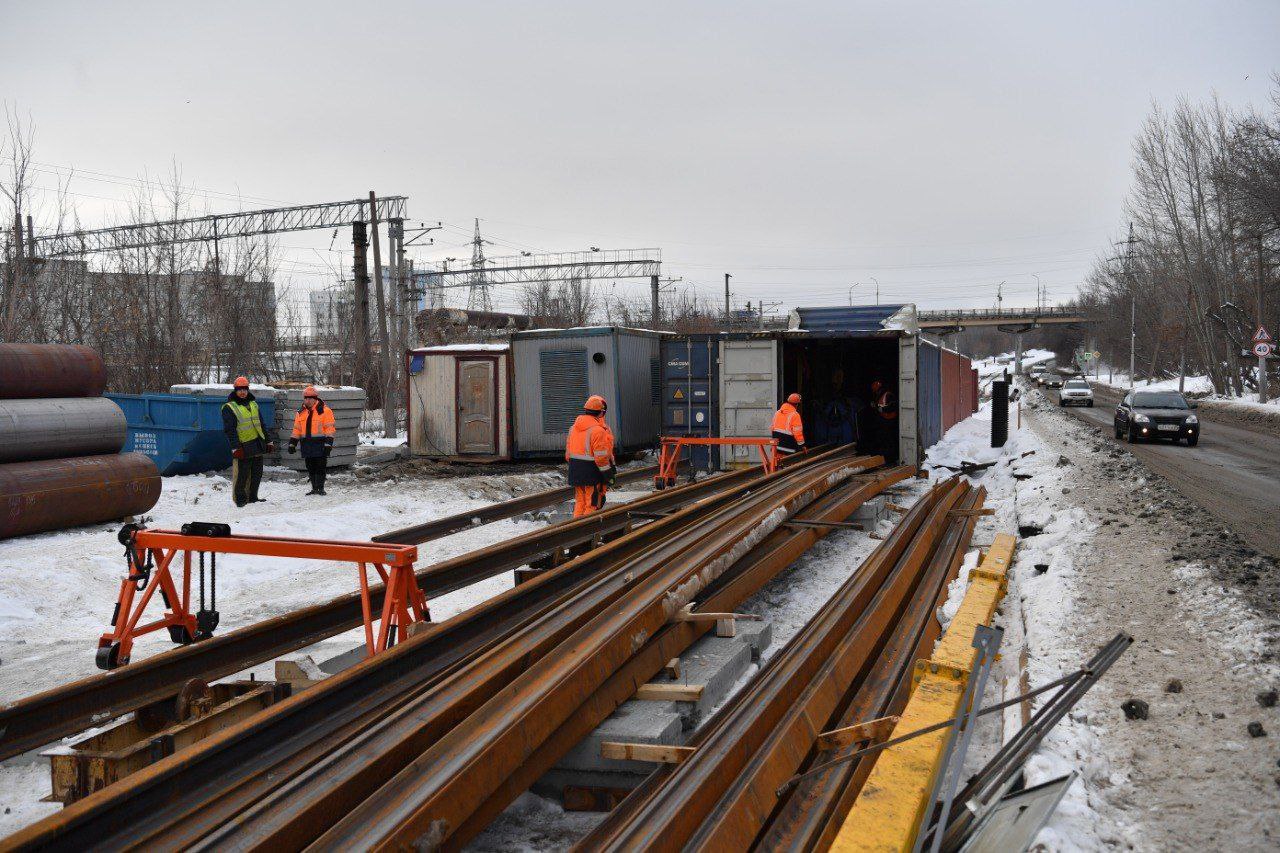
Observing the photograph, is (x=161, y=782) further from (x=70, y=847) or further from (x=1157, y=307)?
(x=1157, y=307)

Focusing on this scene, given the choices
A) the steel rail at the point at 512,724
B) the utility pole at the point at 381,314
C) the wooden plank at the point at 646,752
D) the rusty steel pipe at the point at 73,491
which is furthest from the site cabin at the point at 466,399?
the wooden plank at the point at 646,752

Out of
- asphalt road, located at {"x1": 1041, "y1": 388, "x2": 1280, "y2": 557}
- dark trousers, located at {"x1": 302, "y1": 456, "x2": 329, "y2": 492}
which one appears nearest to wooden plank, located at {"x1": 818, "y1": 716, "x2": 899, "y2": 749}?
asphalt road, located at {"x1": 1041, "y1": 388, "x2": 1280, "y2": 557}

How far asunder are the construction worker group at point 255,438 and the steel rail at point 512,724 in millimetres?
8356

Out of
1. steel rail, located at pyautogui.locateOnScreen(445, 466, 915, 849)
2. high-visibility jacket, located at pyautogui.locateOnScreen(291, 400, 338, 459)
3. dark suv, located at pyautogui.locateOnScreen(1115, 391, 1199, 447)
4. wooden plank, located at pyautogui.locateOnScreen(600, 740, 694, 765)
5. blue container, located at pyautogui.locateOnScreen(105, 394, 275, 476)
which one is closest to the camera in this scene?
steel rail, located at pyautogui.locateOnScreen(445, 466, 915, 849)

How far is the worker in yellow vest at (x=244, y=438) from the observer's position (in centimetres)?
1268

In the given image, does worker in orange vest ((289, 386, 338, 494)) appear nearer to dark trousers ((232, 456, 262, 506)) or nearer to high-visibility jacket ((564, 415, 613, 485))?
dark trousers ((232, 456, 262, 506))

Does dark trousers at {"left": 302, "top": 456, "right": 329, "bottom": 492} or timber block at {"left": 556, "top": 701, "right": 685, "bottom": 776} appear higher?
dark trousers at {"left": 302, "top": 456, "right": 329, "bottom": 492}

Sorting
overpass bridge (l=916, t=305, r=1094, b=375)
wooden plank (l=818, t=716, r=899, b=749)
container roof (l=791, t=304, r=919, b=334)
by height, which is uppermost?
overpass bridge (l=916, t=305, r=1094, b=375)

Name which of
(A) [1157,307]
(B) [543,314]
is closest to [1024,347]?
(A) [1157,307]

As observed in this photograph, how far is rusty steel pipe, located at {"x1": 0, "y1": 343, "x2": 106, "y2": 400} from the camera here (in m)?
11.3

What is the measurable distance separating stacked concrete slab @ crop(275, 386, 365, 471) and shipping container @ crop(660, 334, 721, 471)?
600cm

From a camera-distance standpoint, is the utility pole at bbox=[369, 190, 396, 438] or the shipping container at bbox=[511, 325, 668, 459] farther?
the utility pole at bbox=[369, 190, 396, 438]

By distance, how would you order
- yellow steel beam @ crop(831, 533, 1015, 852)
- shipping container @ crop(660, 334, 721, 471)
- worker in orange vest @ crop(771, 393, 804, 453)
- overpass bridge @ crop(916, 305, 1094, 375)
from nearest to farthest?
yellow steel beam @ crop(831, 533, 1015, 852)
worker in orange vest @ crop(771, 393, 804, 453)
shipping container @ crop(660, 334, 721, 471)
overpass bridge @ crop(916, 305, 1094, 375)

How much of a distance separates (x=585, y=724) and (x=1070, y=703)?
239cm
